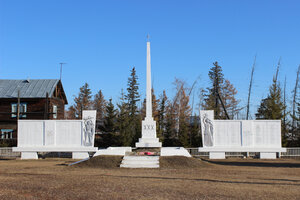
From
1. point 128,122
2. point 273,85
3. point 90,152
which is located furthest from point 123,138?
point 273,85

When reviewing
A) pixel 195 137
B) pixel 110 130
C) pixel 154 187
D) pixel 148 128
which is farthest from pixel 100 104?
pixel 154 187

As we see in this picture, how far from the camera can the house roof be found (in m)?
31.7

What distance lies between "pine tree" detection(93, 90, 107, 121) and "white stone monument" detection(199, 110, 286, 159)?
38229 mm

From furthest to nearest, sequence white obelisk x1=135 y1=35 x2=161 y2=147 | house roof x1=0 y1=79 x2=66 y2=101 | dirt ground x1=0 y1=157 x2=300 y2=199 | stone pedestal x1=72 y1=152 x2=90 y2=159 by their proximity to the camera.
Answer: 1. house roof x1=0 y1=79 x2=66 y2=101
2. stone pedestal x1=72 y1=152 x2=90 y2=159
3. white obelisk x1=135 y1=35 x2=161 y2=147
4. dirt ground x1=0 y1=157 x2=300 y2=199

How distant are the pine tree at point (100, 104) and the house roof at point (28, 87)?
23494mm

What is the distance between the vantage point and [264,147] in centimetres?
2014

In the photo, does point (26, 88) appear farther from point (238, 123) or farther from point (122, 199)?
point (122, 199)

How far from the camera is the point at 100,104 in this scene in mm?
59312

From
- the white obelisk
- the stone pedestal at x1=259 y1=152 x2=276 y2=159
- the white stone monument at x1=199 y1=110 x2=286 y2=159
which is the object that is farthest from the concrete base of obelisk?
the stone pedestal at x1=259 y1=152 x2=276 y2=159

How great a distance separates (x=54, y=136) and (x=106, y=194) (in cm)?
1350

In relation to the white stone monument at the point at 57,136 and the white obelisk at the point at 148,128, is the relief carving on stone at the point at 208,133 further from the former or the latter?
the white stone monument at the point at 57,136

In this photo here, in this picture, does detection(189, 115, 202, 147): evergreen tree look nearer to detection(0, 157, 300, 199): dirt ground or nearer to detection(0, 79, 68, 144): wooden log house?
detection(0, 157, 300, 199): dirt ground

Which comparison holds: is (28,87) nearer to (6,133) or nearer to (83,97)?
(6,133)

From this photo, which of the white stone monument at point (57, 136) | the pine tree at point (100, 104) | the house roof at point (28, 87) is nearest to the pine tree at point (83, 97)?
the pine tree at point (100, 104)
